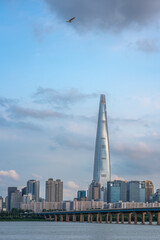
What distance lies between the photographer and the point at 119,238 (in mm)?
111375

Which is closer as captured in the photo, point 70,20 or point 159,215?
point 70,20

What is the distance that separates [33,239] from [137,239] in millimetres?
22613

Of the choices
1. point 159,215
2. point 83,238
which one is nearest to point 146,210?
point 159,215

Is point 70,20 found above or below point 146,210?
above

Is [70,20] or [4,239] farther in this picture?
[4,239]

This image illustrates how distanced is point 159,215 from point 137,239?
83900mm

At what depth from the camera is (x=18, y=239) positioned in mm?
112250

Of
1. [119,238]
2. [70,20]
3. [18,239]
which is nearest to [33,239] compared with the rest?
[18,239]

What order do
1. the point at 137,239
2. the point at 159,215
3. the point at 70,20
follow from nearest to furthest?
the point at 70,20
the point at 137,239
the point at 159,215

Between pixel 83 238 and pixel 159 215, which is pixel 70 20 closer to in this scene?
pixel 83 238

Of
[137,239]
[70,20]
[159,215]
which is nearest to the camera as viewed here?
[70,20]

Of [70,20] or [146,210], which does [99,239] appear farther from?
[146,210]

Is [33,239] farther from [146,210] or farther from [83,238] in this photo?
[146,210]

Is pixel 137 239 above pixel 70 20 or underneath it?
underneath
